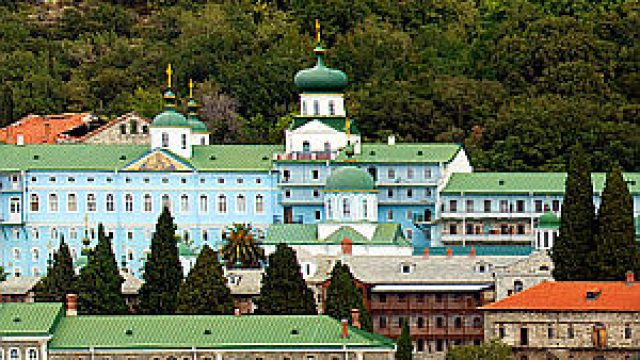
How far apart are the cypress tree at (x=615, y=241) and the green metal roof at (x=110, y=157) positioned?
23956 mm

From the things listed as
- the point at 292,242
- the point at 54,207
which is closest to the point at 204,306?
the point at 292,242

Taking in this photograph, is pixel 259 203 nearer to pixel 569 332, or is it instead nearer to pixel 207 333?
pixel 207 333

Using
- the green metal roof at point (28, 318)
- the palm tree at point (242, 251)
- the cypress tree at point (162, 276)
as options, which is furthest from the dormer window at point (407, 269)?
the green metal roof at point (28, 318)

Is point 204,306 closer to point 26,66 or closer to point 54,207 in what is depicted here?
point 54,207

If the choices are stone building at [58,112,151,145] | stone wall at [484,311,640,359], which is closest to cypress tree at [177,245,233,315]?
stone wall at [484,311,640,359]

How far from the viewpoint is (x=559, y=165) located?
452 feet

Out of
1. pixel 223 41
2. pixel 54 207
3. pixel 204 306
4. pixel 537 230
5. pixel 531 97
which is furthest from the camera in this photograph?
pixel 223 41

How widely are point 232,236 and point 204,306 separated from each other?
1640cm

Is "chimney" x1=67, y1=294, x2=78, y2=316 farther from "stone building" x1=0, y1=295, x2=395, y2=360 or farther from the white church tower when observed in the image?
the white church tower

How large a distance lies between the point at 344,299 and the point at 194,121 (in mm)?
36447

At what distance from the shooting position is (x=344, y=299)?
111125 millimetres

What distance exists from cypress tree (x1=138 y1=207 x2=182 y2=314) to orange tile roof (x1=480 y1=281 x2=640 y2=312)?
13.9 meters

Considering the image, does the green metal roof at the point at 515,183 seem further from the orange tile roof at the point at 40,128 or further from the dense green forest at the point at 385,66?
the orange tile roof at the point at 40,128

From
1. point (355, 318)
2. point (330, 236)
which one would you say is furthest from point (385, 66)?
point (355, 318)
